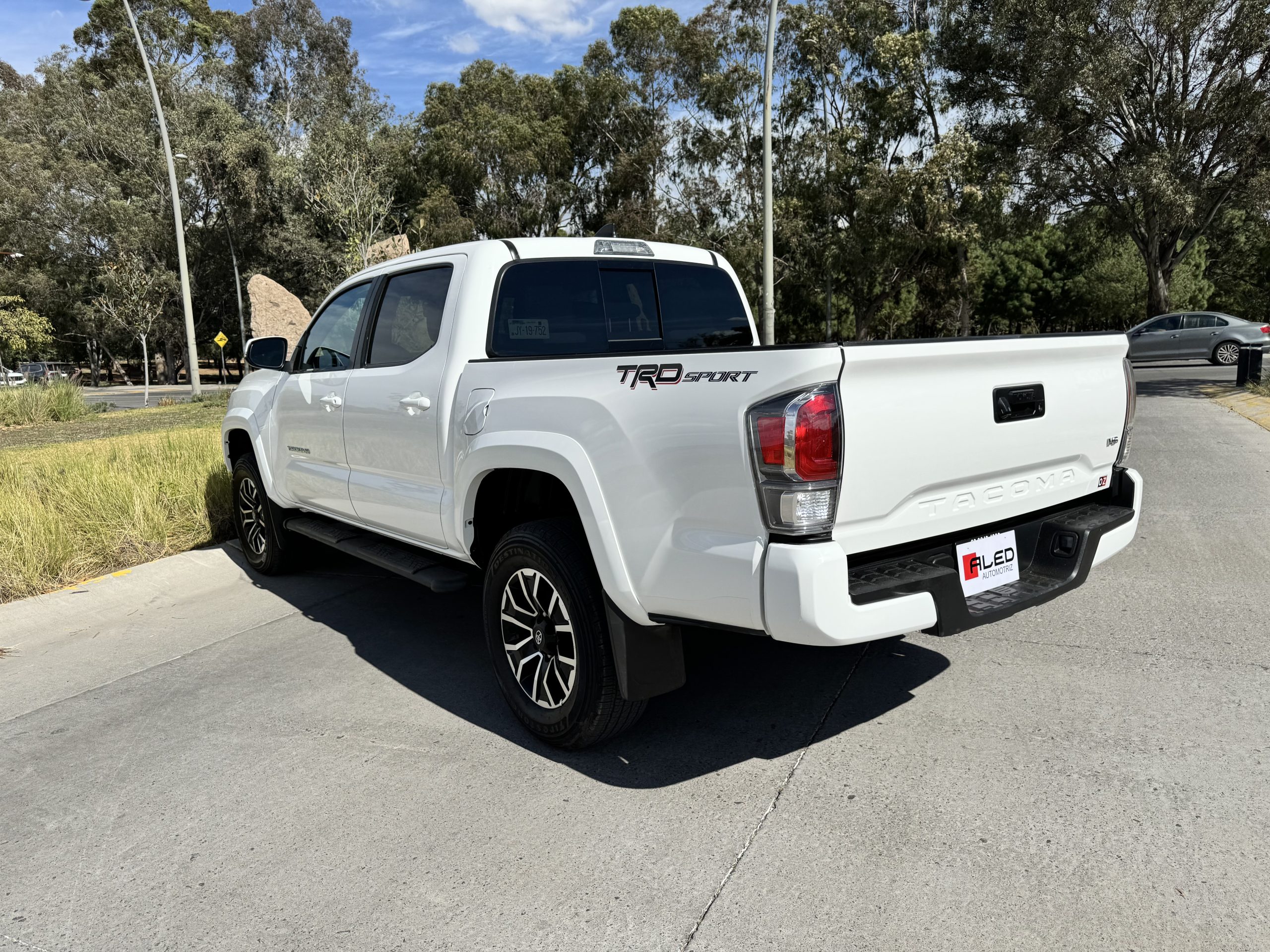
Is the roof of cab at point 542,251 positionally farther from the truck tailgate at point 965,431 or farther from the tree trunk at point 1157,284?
the tree trunk at point 1157,284

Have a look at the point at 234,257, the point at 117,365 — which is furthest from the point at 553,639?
the point at 117,365

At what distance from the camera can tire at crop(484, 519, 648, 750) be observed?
307cm

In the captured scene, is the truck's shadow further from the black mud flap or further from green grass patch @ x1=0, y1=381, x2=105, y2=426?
green grass patch @ x1=0, y1=381, x2=105, y2=426

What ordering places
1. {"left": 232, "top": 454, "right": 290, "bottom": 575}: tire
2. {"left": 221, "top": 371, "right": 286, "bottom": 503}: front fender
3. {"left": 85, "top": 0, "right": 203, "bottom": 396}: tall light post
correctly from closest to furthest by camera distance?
{"left": 221, "top": 371, "right": 286, "bottom": 503}: front fender < {"left": 232, "top": 454, "right": 290, "bottom": 575}: tire < {"left": 85, "top": 0, "right": 203, "bottom": 396}: tall light post

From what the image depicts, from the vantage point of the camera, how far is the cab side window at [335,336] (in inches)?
188

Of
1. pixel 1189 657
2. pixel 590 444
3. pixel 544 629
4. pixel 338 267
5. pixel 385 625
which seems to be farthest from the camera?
Result: pixel 338 267

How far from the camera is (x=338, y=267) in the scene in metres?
35.2

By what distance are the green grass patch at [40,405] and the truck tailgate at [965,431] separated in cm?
1846

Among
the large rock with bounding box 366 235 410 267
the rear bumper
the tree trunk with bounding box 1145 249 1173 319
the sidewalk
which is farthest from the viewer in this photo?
the large rock with bounding box 366 235 410 267

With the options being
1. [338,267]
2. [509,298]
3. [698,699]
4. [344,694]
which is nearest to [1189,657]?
[698,699]

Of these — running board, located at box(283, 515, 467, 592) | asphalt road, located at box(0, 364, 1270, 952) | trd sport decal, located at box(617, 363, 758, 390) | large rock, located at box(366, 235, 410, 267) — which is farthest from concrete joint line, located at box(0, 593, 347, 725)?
large rock, located at box(366, 235, 410, 267)

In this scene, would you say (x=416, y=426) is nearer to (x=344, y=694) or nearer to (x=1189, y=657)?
(x=344, y=694)

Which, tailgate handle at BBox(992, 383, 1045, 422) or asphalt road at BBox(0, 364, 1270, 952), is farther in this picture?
tailgate handle at BBox(992, 383, 1045, 422)

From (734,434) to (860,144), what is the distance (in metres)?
27.1
